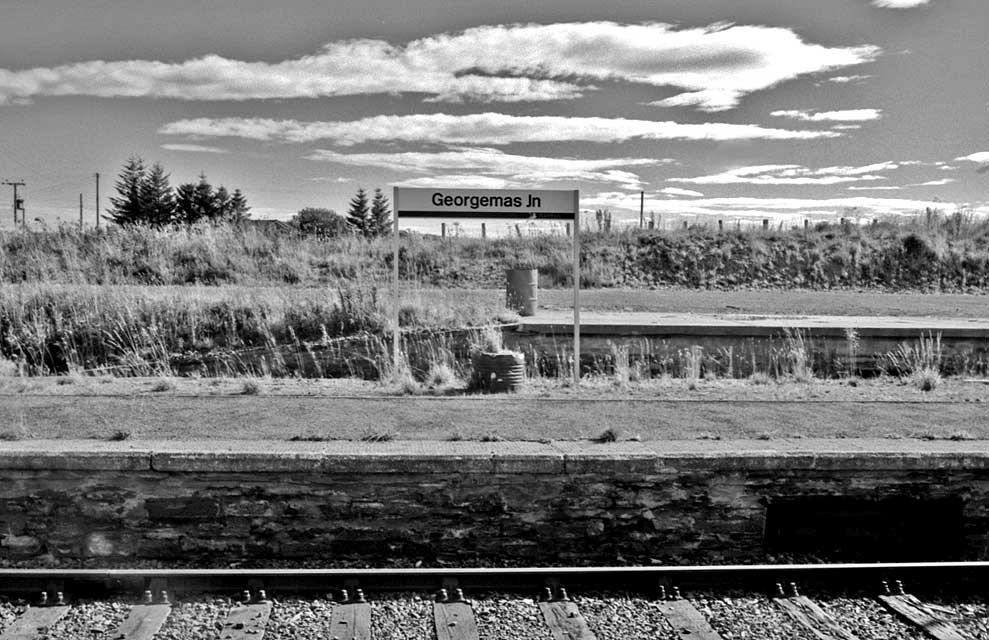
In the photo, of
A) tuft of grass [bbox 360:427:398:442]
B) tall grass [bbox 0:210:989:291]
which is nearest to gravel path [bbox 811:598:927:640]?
tuft of grass [bbox 360:427:398:442]

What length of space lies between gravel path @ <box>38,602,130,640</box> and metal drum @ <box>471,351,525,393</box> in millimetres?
5394

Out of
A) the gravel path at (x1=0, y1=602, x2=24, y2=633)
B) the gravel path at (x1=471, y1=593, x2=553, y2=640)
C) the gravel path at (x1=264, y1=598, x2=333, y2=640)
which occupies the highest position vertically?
the gravel path at (x1=0, y1=602, x2=24, y2=633)

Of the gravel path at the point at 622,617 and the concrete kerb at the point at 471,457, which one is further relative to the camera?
the concrete kerb at the point at 471,457

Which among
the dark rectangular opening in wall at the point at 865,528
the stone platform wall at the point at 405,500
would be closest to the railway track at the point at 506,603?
the stone platform wall at the point at 405,500

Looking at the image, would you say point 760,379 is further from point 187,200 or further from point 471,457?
point 187,200

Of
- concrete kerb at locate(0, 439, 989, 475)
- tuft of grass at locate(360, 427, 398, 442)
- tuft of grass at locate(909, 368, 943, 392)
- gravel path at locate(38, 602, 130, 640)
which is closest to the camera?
gravel path at locate(38, 602, 130, 640)

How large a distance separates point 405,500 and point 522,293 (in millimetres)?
9446

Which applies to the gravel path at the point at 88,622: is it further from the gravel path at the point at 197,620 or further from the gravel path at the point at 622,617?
→ the gravel path at the point at 622,617

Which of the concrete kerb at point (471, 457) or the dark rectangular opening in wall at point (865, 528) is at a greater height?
the concrete kerb at point (471, 457)

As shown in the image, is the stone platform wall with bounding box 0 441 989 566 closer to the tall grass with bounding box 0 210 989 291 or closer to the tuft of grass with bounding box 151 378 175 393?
the tuft of grass with bounding box 151 378 175 393

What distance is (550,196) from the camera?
1033 centimetres

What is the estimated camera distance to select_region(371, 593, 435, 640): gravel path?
457cm

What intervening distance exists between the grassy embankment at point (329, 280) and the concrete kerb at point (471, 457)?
16.9ft

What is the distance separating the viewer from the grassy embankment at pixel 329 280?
42.5 ft
